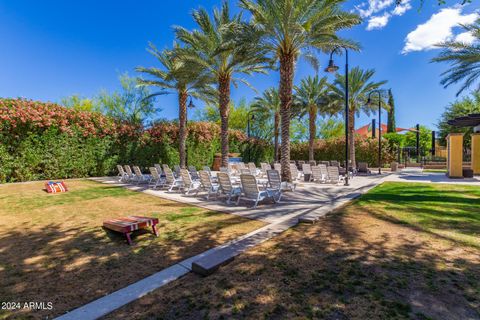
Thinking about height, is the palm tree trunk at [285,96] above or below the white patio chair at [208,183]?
above

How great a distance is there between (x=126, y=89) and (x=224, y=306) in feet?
129

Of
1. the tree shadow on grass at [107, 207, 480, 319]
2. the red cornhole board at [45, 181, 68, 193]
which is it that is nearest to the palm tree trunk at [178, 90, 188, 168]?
the red cornhole board at [45, 181, 68, 193]

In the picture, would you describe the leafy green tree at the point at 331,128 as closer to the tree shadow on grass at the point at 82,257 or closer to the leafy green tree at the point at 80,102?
the leafy green tree at the point at 80,102

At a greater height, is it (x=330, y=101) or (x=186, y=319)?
(x=330, y=101)

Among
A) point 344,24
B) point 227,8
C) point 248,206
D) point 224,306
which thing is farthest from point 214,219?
point 227,8

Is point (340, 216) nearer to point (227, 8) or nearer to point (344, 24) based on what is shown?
point (344, 24)

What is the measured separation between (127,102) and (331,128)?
3692 cm

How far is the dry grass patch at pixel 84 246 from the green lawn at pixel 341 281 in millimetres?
887

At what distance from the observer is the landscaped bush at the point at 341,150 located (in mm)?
29906

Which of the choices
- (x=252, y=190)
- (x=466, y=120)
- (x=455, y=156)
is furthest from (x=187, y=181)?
(x=466, y=120)

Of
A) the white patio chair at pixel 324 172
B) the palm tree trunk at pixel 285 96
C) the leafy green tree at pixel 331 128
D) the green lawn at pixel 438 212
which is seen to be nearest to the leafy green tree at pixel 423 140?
the leafy green tree at pixel 331 128

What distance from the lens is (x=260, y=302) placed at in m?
2.93

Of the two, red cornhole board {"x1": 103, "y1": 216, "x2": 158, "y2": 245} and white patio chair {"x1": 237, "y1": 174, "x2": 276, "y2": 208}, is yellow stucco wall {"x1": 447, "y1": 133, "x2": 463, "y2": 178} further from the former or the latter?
red cornhole board {"x1": 103, "y1": 216, "x2": 158, "y2": 245}

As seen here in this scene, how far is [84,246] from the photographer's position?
4844 millimetres
